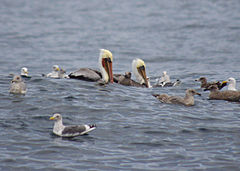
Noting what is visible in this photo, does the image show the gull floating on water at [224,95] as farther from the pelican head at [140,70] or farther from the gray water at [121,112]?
the pelican head at [140,70]

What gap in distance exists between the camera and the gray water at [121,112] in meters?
10.2

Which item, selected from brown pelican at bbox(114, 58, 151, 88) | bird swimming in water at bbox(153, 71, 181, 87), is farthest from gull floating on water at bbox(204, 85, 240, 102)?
brown pelican at bbox(114, 58, 151, 88)

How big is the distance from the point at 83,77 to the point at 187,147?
7.46 metres

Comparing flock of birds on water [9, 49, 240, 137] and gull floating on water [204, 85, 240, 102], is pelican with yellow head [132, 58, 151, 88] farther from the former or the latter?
gull floating on water [204, 85, 240, 102]

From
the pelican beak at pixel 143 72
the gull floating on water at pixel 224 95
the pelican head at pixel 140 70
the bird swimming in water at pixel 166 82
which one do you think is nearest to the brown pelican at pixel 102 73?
the pelican head at pixel 140 70

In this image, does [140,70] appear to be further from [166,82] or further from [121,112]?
[121,112]

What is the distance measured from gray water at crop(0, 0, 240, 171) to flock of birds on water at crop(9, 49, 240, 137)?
0.29 m

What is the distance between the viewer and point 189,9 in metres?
46.9

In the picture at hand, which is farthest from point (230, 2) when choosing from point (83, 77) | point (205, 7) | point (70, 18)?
point (83, 77)

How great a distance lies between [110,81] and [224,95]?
468cm

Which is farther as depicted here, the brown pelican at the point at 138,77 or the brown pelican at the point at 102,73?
the brown pelican at the point at 138,77

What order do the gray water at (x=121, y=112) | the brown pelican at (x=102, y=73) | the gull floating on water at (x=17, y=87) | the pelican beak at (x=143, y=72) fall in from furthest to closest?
the pelican beak at (x=143, y=72) < the brown pelican at (x=102, y=73) < the gull floating on water at (x=17, y=87) < the gray water at (x=121, y=112)

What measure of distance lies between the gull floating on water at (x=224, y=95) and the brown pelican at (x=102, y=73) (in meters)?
4.18

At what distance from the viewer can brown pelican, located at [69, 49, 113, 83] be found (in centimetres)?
1747
